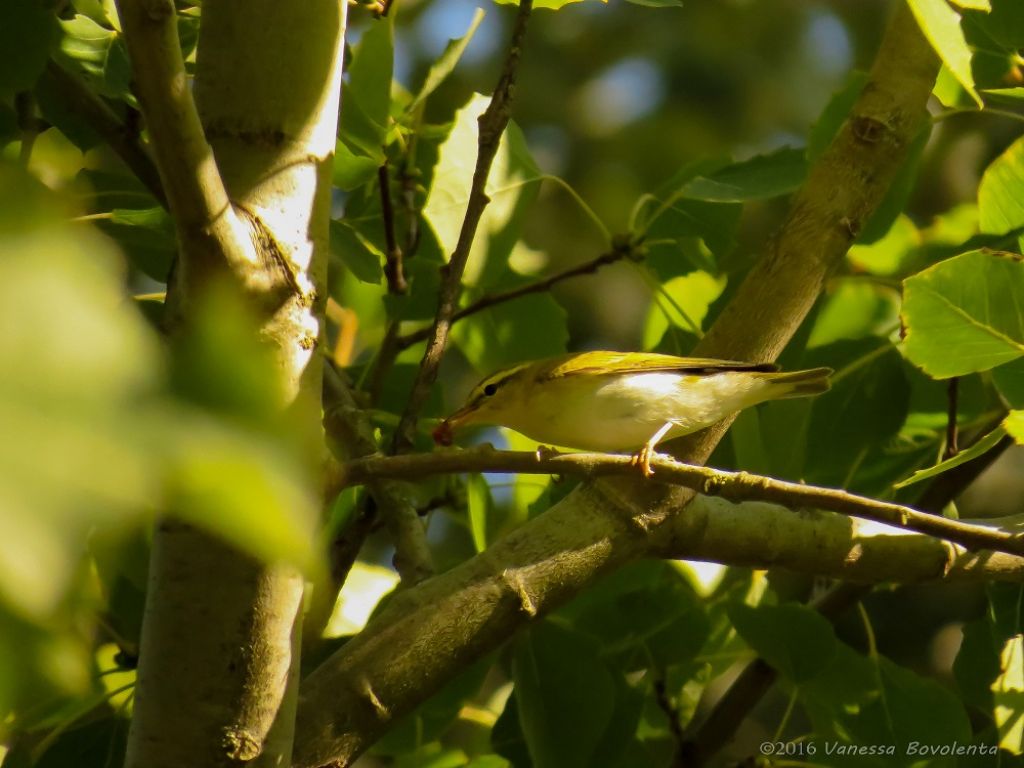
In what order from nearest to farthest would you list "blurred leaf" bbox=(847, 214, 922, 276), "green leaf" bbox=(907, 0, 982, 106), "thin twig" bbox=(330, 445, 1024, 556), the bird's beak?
"green leaf" bbox=(907, 0, 982, 106) → "thin twig" bbox=(330, 445, 1024, 556) → the bird's beak → "blurred leaf" bbox=(847, 214, 922, 276)

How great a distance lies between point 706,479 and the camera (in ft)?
3.74

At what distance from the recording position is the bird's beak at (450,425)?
193 cm

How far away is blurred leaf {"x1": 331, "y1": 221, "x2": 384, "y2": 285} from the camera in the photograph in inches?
→ 65.2

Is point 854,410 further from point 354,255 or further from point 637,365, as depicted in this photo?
point 354,255

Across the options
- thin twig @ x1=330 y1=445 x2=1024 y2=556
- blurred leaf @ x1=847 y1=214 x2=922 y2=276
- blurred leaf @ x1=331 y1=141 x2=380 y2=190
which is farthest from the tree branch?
blurred leaf @ x1=847 y1=214 x2=922 y2=276

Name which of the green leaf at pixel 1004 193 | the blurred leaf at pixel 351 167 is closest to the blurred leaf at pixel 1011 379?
the green leaf at pixel 1004 193

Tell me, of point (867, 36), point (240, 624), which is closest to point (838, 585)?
point (240, 624)

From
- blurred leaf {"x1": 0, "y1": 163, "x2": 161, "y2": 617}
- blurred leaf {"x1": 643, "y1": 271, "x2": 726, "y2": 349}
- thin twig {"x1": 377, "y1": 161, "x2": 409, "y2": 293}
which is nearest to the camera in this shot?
blurred leaf {"x1": 0, "y1": 163, "x2": 161, "y2": 617}

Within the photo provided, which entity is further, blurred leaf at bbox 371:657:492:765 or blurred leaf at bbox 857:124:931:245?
blurred leaf at bbox 857:124:931:245

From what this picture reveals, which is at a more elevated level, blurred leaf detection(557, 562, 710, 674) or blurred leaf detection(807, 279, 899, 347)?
blurred leaf detection(807, 279, 899, 347)

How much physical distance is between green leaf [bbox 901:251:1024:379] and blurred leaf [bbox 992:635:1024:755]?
2.41 ft

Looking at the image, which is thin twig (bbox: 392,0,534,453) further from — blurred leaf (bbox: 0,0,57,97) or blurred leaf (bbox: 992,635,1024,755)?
blurred leaf (bbox: 992,635,1024,755)

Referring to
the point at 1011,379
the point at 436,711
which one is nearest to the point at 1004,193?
the point at 1011,379

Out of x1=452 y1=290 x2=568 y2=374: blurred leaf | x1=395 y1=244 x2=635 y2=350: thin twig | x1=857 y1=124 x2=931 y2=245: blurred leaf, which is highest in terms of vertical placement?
x1=857 y1=124 x2=931 y2=245: blurred leaf
